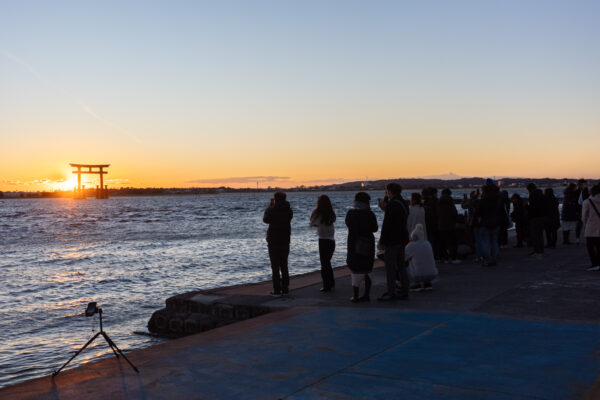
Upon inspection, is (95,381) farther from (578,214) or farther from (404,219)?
(578,214)

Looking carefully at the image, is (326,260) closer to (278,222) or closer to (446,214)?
(278,222)

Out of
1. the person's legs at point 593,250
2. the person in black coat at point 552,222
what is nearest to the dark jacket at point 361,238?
the person's legs at point 593,250

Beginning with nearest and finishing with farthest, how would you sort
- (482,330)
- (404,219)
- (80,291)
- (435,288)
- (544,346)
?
(544,346)
(482,330)
(404,219)
(435,288)
(80,291)

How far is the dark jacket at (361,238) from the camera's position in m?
8.15

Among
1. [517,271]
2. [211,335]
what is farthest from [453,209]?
[211,335]

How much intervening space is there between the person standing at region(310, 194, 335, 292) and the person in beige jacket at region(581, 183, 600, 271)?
5.25 meters

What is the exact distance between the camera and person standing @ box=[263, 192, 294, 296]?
927 centimetres

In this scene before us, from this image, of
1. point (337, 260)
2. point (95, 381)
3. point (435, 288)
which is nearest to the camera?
point (95, 381)

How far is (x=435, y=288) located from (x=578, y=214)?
29.0 ft

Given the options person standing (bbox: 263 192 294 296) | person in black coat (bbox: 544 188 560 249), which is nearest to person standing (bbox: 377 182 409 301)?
person standing (bbox: 263 192 294 296)

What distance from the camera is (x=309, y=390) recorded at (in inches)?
176

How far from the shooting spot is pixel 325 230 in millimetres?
9289

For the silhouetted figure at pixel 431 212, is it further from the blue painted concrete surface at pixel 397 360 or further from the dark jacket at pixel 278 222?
the blue painted concrete surface at pixel 397 360

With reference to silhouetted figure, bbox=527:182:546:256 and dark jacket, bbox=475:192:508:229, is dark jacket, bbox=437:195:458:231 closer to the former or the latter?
dark jacket, bbox=475:192:508:229
